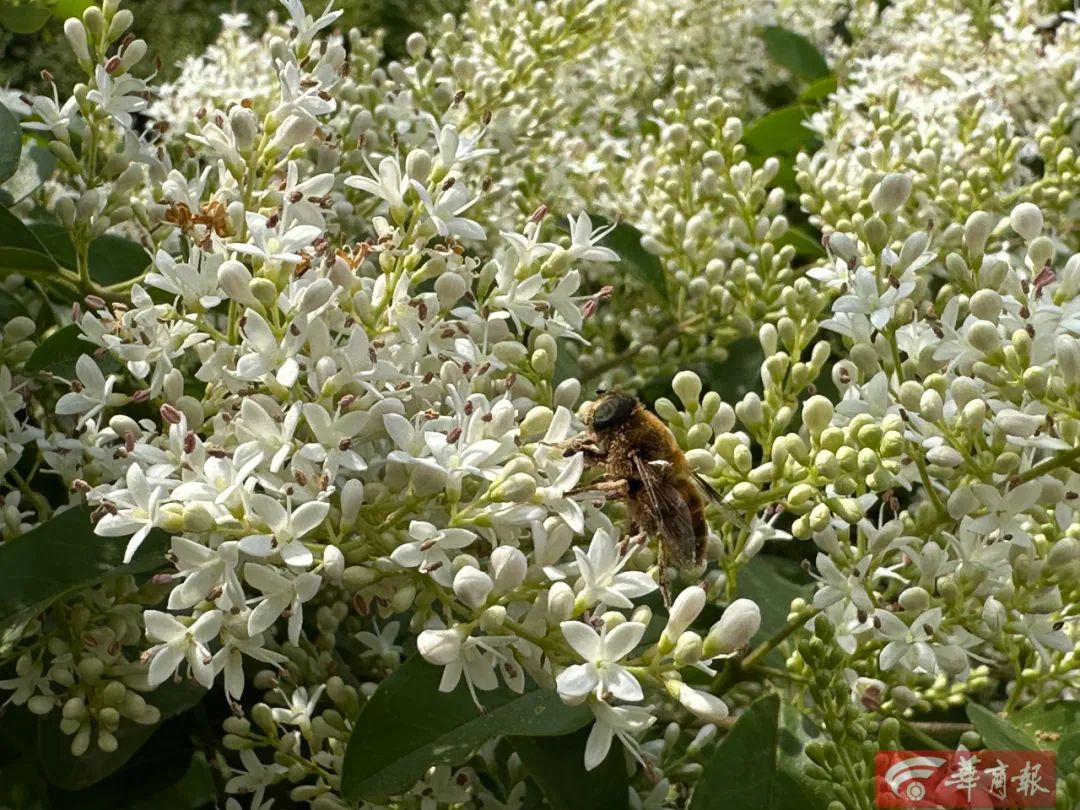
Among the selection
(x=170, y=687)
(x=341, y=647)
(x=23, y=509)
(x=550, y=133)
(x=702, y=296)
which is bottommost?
(x=341, y=647)

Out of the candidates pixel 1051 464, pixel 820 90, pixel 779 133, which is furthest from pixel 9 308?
pixel 820 90

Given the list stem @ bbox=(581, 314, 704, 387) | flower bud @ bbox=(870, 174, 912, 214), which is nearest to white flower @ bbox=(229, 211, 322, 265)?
flower bud @ bbox=(870, 174, 912, 214)

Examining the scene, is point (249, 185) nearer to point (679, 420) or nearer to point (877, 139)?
point (679, 420)

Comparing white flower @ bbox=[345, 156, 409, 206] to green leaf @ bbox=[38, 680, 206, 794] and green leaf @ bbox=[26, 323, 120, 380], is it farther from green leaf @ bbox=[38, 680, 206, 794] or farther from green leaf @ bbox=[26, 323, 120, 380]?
green leaf @ bbox=[38, 680, 206, 794]

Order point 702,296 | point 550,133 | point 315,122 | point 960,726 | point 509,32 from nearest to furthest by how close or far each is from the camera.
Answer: point 315,122 < point 960,726 < point 702,296 < point 509,32 < point 550,133

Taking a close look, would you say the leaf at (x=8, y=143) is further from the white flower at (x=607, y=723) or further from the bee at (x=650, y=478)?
the white flower at (x=607, y=723)

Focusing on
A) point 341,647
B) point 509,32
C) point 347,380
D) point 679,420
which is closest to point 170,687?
point 341,647
